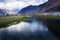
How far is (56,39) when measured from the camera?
22.2 meters

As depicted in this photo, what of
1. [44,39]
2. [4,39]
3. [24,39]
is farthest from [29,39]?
[4,39]

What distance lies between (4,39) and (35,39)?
4595 millimetres

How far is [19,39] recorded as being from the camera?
2323 cm

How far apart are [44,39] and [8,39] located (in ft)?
17.6

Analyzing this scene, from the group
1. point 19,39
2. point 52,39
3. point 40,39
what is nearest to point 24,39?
point 19,39

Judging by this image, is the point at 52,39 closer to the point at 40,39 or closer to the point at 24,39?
the point at 40,39

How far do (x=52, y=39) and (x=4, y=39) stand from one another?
7.04m

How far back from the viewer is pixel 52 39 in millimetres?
22375

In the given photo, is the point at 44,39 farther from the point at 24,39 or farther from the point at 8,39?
the point at 8,39

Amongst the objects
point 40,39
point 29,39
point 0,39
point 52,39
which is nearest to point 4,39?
point 0,39

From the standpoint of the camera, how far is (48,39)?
73.8 ft

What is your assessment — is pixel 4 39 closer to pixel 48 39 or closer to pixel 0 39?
pixel 0 39

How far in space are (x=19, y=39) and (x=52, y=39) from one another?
483 cm

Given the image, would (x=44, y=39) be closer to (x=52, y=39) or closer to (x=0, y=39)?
(x=52, y=39)
